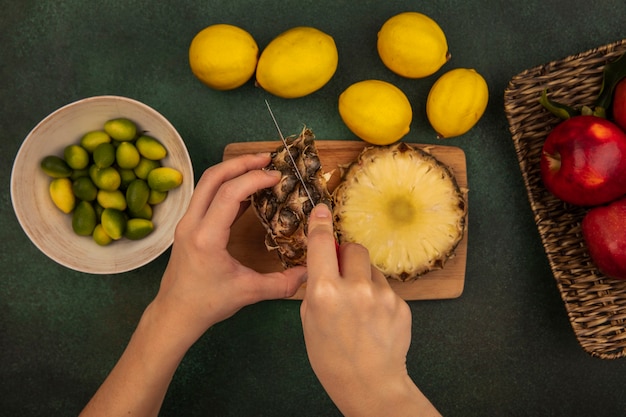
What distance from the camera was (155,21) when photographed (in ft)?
3.76

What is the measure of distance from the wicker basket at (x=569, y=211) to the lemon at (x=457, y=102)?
0.08 m

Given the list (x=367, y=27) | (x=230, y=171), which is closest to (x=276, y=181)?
(x=230, y=171)

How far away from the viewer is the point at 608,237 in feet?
3.15

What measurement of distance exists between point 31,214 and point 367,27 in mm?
807

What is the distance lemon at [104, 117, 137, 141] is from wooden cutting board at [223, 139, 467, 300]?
0.19 metres

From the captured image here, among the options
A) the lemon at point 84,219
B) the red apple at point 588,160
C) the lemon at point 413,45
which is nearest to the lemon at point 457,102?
the lemon at point 413,45

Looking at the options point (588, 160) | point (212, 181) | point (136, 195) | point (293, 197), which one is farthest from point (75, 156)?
point (588, 160)

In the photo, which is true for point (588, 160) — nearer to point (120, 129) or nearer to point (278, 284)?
point (278, 284)

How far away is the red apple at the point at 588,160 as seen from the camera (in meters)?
0.94

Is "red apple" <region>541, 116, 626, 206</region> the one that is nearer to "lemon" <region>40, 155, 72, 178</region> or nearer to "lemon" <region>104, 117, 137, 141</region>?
"lemon" <region>104, 117, 137, 141</region>

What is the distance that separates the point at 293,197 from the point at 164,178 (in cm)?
29

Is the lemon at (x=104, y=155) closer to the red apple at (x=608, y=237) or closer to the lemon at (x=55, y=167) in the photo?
the lemon at (x=55, y=167)

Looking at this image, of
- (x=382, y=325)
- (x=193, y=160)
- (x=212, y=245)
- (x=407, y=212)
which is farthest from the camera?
(x=193, y=160)

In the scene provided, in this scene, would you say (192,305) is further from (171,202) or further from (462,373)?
(462,373)
